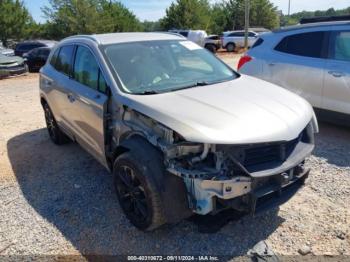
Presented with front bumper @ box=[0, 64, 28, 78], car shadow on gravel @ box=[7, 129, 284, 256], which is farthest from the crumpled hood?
front bumper @ box=[0, 64, 28, 78]

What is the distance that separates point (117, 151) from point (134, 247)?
0.90 meters

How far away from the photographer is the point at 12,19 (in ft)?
129

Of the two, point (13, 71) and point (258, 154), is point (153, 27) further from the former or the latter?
point (258, 154)

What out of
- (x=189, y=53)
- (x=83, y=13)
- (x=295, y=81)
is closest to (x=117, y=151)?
(x=189, y=53)

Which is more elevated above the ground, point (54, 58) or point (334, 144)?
point (54, 58)

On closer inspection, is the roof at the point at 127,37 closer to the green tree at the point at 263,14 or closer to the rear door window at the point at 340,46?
the rear door window at the point at 340,46

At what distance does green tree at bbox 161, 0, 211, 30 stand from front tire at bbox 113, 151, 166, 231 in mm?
40509

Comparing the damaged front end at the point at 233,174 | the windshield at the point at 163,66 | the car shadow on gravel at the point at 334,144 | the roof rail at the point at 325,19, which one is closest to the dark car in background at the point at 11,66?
the roof rail at the point at 325,19

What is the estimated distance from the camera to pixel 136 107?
10.3 feet

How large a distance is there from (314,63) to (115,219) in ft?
12.8

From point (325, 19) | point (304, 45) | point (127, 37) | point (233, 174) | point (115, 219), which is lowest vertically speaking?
point (115, 219)

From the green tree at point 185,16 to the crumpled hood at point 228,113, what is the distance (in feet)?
132

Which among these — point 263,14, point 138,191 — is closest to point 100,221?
point 138,191

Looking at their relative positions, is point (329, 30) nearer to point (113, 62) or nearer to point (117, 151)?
point (113, 62)
